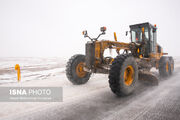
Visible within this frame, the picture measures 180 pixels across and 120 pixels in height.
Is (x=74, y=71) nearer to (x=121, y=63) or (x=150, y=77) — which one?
(x=121, y=63)

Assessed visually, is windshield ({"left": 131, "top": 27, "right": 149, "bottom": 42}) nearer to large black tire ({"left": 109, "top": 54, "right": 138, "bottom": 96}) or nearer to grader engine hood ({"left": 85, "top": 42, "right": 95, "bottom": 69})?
grader engine hood ({"left": 85, "top": 42, "right": 95, "bottom": 69})

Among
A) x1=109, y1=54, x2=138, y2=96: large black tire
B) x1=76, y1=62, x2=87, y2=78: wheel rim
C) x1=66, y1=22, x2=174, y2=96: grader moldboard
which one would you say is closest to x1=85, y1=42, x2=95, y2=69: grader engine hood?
x1=66, y1=22, x2=174, y2=96: grader moldboard

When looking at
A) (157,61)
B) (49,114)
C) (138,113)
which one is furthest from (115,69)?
(157,61)

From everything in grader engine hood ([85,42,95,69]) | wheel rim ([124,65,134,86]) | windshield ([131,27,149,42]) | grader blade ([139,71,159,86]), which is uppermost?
windshield ([131,27,149,42])

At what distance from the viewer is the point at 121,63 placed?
149 inches

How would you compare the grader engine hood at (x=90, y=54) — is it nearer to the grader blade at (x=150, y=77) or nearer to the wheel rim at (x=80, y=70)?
the wheel rim at (x=80, y=70)

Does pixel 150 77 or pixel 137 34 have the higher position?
pixel 137 34

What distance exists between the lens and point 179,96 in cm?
399

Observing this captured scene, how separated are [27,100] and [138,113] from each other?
2782 mm

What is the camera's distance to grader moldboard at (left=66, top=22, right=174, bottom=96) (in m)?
3.76

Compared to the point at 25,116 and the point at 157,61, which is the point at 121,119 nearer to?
the point at 25,116

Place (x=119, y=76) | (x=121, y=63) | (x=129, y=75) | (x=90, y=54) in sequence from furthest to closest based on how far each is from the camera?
(x=90, y=54)
(x=129, y=75)
(x=121, y=63)
(x=119, y=76)

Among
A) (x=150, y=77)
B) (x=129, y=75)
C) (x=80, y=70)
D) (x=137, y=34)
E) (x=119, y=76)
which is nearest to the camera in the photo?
(x=119, y=76)

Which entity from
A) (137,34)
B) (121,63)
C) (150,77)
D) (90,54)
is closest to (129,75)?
(121,63)
